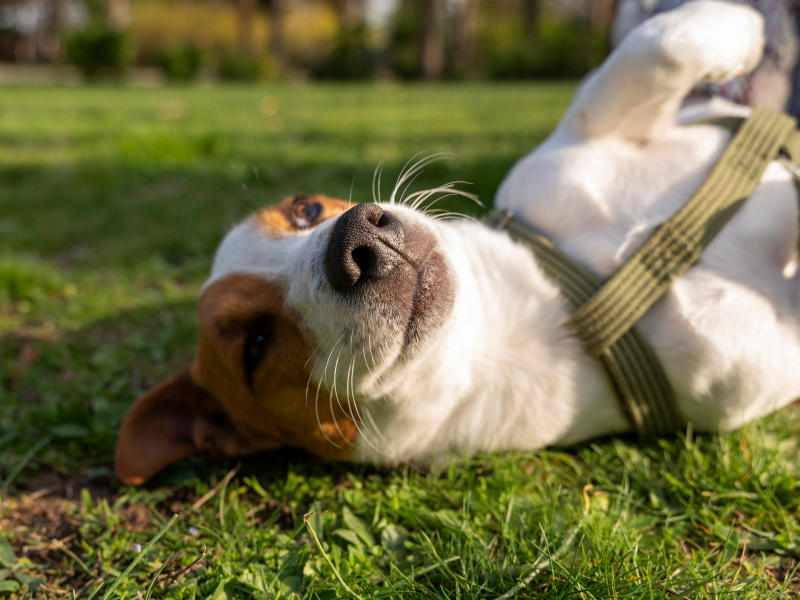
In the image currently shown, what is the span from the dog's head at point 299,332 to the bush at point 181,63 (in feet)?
90.8

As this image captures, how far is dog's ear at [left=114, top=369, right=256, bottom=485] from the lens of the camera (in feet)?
7.50

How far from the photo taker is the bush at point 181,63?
88.7 feet

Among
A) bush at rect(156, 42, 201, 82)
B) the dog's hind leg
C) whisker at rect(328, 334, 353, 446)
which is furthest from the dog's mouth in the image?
bush at rect(156, 42, 201, 82)

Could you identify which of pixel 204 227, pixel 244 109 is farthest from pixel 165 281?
pixel 244 109

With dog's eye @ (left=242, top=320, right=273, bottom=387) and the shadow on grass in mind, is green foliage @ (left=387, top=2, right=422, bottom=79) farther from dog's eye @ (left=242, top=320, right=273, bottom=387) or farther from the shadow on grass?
dog's eye @ (left=242, top=320, right=273, bottom=387)

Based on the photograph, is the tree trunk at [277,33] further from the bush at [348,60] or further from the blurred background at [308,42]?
the bush at [348,60]

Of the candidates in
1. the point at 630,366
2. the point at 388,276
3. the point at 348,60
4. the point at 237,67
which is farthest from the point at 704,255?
the point at 237,67

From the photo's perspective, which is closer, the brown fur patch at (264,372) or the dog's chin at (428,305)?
the dog's chin at (428,305)

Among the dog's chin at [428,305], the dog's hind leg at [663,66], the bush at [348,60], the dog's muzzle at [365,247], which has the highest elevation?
the bush at [348,60]

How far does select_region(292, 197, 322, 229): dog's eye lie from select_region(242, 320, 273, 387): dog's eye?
0.52m

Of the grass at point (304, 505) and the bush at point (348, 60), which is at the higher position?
the bush at point (348, 60)

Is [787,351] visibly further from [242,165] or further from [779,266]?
[242,165]

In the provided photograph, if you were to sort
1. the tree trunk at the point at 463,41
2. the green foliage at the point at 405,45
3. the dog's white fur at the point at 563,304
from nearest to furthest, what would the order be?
the dog's white fur at the point at 563,304, the tree trunk at the point at 463,41, the green foliage at the point at 405,45

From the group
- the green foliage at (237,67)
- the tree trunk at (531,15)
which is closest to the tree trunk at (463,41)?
the tree trunk at (531,15)
